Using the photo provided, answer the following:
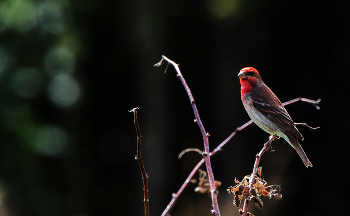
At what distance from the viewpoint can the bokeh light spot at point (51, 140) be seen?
25.4 feet

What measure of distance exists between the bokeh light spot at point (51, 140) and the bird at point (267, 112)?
5.57 meters

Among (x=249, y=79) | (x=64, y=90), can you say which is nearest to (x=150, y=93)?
(x=64, y=90)

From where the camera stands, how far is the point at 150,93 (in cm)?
874

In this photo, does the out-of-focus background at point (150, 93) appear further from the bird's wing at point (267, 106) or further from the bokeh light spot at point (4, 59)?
the bird's wing at point (267, 106)

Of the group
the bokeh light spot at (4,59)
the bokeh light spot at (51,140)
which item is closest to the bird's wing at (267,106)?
the bokeh light spot at (51,140)

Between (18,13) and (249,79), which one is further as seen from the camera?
(18,13)

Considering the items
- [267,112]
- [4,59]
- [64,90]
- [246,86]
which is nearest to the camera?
[246,86]

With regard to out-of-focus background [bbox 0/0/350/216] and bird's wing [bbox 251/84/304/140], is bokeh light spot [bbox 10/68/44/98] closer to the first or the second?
out-of-focus background [bbox 0/0/350/216]

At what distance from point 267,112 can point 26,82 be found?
627 cm

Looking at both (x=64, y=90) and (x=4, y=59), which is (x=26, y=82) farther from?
(x=64, y=90)

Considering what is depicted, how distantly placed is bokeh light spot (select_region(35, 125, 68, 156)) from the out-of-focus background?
0.09 feet

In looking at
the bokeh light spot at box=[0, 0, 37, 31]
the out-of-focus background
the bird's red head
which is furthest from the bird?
the bokeh light spot at box=[0, 0, 37, 31]

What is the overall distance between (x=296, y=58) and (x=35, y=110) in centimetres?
617

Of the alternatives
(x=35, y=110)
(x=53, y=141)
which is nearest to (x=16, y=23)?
(x=35, y=110)
